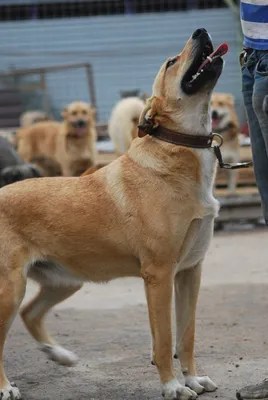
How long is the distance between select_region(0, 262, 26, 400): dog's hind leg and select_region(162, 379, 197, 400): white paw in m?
0.69

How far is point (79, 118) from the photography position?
12.0m

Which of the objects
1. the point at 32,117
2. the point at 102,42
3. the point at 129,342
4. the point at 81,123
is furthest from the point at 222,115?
the point at 129,342

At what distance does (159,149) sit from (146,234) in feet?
1.29

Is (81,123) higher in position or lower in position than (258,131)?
lower

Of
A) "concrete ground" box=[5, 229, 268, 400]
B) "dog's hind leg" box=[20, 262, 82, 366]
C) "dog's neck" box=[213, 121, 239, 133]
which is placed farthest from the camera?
"dog's neck" box=[213, 121, 239, 133]

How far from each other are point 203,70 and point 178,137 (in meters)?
0.31

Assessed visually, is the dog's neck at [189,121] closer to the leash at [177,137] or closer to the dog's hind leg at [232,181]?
the leash at [177,137]

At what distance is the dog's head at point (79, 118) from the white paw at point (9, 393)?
28.2ft

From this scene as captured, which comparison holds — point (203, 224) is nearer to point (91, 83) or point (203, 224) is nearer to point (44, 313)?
point (44, 313)

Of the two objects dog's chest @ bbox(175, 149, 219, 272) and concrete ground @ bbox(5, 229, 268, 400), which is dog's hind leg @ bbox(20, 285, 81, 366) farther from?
dog's chest @ bbox(175, 149, 219, 272)

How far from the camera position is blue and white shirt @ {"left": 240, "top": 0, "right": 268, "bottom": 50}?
344 centimetres

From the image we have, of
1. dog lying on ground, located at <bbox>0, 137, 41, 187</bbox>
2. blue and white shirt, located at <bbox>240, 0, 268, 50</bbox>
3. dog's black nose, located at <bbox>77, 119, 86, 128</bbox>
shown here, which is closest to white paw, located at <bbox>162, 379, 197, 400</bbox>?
blue and white shirt, located at <bbox>240, 0, 268, 50</bbox>

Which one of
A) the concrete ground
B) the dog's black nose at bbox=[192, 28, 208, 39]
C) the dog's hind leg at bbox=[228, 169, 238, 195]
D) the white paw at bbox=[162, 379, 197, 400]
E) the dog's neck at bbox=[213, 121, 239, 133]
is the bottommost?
the dog's hind leg at bbox=[228, 169, 238, 195]

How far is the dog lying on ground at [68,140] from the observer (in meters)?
12.1
